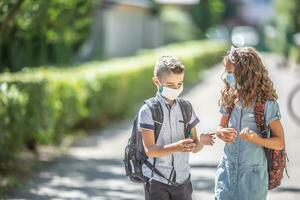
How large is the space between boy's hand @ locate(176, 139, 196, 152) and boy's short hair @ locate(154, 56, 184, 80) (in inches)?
16.7

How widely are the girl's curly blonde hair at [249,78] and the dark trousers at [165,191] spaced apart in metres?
0.65

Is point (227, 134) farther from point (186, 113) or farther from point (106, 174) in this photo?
point (106, 174)

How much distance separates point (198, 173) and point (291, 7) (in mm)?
39618

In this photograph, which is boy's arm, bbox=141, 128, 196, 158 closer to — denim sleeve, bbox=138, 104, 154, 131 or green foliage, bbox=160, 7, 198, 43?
denim sleeve, bbox=138, 104, 154, 131

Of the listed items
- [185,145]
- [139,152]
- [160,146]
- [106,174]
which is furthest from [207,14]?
[185,145]

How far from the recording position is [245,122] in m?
5.18

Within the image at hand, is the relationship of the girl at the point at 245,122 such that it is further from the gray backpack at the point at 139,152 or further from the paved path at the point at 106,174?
the paved path at the point at 106,174

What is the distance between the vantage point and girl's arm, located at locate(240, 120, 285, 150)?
16.4ft

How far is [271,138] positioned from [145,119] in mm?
763

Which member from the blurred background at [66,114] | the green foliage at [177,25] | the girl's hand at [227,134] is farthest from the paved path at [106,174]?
the green foliage at [177,25]

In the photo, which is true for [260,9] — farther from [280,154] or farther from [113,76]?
[280,154]

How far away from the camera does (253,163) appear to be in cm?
519

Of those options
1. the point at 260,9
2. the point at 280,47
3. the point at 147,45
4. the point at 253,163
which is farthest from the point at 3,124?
the point at 260,9

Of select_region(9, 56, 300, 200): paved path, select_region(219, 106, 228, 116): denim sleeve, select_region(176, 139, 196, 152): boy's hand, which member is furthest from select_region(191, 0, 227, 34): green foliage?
select_region(176, 139, 196, 152): boy's hand
